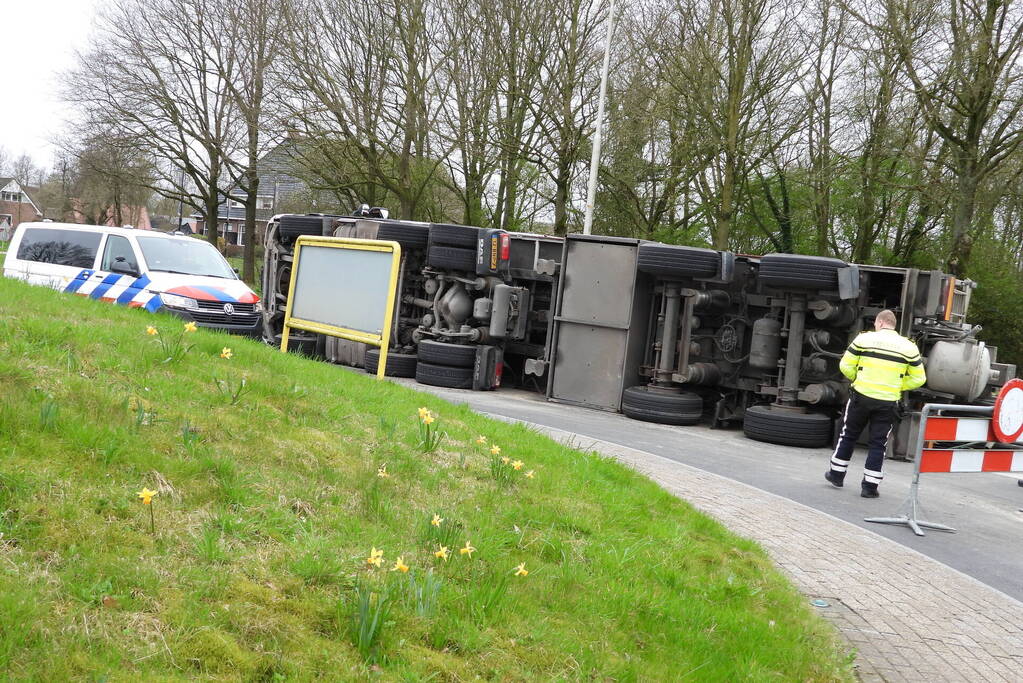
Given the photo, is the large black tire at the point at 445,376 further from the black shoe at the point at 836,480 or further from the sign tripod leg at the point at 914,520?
the sign tripod leg at the point at 914,520

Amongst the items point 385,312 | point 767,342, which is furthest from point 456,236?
point 767,342

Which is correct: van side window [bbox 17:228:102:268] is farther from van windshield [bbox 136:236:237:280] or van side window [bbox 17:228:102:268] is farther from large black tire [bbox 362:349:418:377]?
large black tire [bbox 362:349:418:377]

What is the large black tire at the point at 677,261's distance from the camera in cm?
1223

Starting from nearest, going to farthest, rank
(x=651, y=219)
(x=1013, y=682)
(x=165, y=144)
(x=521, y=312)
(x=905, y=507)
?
(x=1013, y=682)
(x=905, y=507)
(x=521, y=312)
(x=651, y=219)
(x=165, y=144)

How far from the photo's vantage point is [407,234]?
14.2 meters

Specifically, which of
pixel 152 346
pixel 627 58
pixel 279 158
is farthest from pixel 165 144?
pixel 152 346

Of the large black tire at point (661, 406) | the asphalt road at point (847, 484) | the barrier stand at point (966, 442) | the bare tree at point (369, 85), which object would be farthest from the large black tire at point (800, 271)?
the bare tree at point (369, 85)

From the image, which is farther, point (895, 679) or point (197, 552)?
point (895, 679)

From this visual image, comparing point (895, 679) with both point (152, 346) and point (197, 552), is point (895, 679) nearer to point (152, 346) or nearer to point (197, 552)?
point (197, 552)

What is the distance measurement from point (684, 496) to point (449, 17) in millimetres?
22838

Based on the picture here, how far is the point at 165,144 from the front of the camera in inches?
1350

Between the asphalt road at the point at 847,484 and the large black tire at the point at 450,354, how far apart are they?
1.51 ft

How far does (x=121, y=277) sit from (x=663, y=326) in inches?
299

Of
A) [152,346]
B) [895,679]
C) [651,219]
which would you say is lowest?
[895,679]
